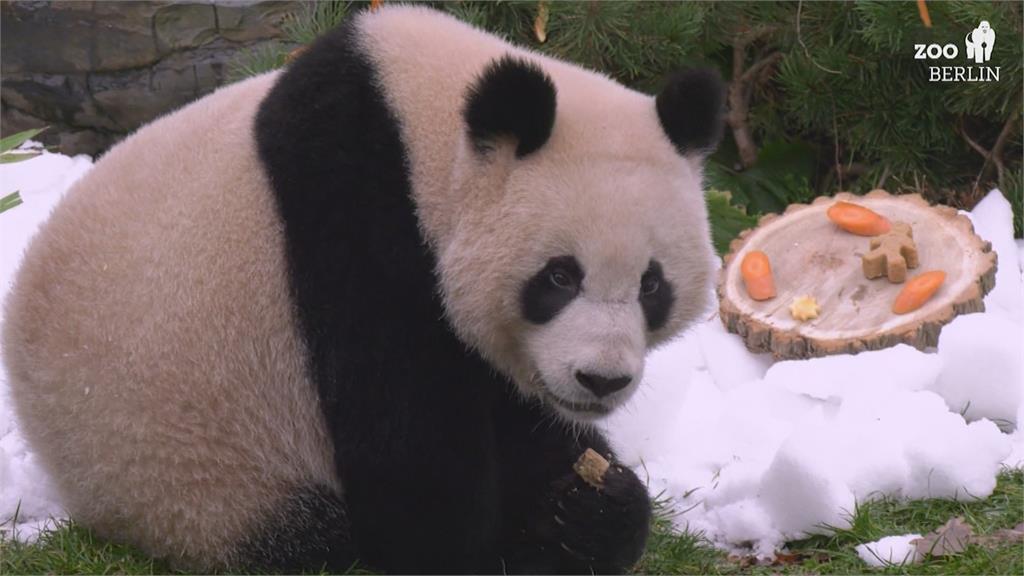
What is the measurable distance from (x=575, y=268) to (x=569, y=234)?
0.09 m

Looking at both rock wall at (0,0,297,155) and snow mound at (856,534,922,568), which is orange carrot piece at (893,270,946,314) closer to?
snow mound at (856,534,922,568)

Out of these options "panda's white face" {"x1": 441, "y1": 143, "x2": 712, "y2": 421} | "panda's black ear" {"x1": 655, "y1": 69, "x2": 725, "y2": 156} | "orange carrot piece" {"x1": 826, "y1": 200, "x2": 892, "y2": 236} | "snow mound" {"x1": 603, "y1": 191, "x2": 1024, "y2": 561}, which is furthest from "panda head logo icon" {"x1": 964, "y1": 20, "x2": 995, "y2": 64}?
"panda's white face" {"x1": 441, "y1": 143, "x2": 712, "y2": 421}

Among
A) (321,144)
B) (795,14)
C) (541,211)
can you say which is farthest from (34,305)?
(795,14)

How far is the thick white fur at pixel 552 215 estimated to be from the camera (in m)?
3.30

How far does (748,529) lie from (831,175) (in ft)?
12.2

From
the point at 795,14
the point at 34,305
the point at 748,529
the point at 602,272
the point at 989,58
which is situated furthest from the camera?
the point at 795,14

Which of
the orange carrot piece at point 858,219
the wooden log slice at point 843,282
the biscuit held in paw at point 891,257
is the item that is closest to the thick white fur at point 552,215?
the wooden log slice at point 843,282

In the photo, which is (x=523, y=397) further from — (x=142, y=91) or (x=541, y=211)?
(x=142, y=91)

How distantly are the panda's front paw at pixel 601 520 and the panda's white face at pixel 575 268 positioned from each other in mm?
325

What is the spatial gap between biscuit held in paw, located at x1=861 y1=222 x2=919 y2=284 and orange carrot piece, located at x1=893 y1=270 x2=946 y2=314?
3.6 inches

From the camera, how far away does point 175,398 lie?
3.46 metres

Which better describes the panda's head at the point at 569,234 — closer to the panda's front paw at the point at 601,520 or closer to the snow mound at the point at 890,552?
the panda's front paw at the point at 601,520

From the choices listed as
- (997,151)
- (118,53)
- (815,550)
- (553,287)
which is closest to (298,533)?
(553,287)

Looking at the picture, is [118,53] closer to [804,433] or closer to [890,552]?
[804,433]
